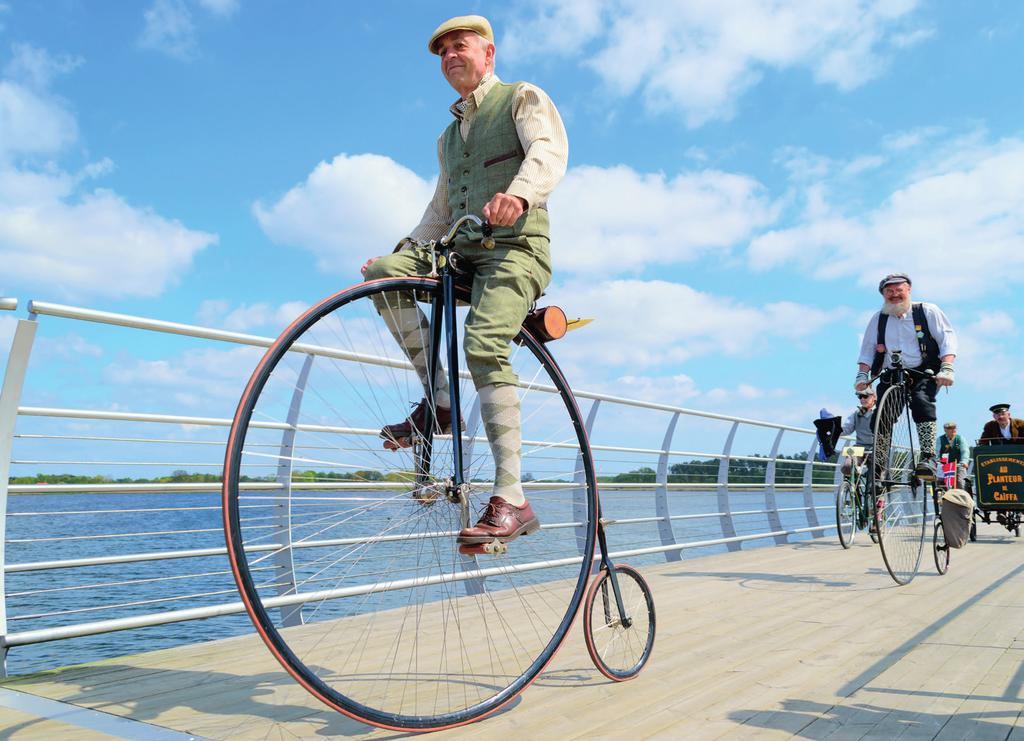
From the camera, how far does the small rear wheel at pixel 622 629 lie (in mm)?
2559

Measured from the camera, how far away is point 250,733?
6.79 ft

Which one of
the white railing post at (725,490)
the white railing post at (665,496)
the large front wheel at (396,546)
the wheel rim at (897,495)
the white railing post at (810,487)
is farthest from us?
the white railing post at (810,487)

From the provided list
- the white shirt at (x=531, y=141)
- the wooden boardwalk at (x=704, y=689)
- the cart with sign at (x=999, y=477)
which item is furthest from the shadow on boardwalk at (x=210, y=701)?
Answer: the cart with sign at (x=999, y=477)

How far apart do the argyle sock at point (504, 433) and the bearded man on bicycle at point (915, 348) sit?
3394 mm

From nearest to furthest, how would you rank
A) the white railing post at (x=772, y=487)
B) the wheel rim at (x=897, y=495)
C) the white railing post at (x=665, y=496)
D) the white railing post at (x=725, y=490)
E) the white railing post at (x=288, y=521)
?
the white railing post at (x=288, y=521), the wheel rim at (x=897, y=495), the white railing post at (x=665, y=496), the white railing post at (x=725, y=490), the white railing post at (x=772, y=487)

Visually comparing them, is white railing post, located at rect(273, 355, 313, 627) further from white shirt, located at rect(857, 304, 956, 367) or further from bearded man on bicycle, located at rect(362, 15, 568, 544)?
white shirt, located at rect(857, 304, 956, 367)

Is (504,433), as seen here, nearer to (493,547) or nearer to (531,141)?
(493,547)

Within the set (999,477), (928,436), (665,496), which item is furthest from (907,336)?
(999,477)

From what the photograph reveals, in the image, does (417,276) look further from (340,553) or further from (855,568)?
(855,568)

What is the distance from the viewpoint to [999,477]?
7852 mm

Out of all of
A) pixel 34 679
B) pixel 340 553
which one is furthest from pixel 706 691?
pixel 34 679

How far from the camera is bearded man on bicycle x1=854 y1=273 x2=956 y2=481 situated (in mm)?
4934

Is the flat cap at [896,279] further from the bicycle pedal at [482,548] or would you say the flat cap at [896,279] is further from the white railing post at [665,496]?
the bicycle pedal at [482,548]

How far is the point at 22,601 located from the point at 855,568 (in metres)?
16.7
